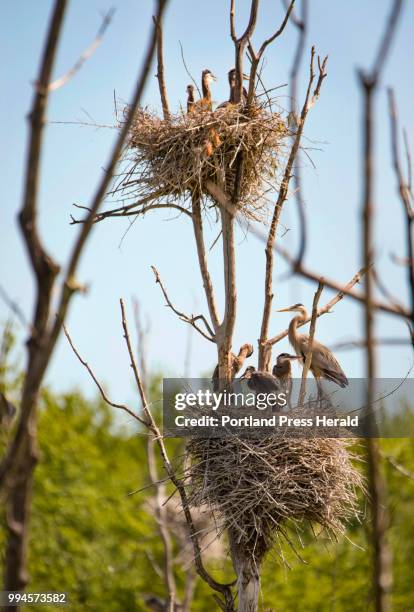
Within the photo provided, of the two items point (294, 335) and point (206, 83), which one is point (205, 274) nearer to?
point (294, 335)

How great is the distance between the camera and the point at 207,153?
5.26m

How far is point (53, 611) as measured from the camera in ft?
61.9

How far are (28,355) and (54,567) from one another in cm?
1921

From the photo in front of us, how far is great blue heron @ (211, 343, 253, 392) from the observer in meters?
5.36

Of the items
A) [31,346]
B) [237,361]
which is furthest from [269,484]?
[31,346]

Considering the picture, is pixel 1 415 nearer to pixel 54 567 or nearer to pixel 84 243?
pixel 84 243

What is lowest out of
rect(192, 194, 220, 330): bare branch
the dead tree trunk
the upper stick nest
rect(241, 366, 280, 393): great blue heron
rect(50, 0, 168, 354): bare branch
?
the dead tree trunk

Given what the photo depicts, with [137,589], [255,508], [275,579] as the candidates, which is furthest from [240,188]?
[137,589]

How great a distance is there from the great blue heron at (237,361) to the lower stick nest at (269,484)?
39 cm

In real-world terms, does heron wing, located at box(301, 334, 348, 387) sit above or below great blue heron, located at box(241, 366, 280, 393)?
above

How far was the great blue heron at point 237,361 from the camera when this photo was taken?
536 centimetres

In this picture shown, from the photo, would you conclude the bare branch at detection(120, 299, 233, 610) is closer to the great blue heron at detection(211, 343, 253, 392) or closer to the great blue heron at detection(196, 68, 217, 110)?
the great blue heron at detection(211, 343, 253, 392)

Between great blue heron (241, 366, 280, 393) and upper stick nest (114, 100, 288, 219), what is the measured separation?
966 mm

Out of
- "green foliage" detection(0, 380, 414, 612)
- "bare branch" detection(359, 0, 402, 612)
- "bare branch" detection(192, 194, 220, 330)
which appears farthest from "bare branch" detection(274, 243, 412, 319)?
"green foliage" detection(0, 380, 414, 612)
